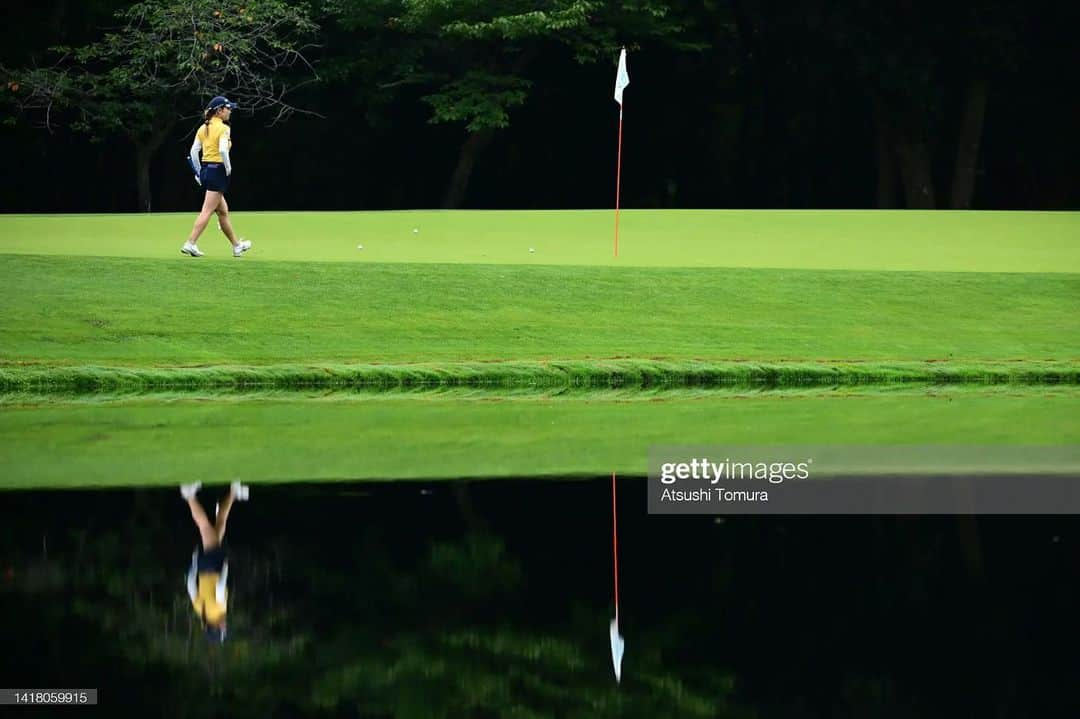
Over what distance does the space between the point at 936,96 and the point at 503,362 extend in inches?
1003

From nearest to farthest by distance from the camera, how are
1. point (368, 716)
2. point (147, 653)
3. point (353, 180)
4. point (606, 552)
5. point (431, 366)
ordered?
point (368, 716) → point (147, 653) → point (606, 552) → point (431, 366) → point (353, 180)

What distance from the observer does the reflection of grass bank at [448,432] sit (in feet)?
32.9

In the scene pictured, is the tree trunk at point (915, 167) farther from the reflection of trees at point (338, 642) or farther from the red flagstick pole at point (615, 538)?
the reflection of trees at point (338, 642)

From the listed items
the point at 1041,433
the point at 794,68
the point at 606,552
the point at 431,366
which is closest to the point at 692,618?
the point at 606,552

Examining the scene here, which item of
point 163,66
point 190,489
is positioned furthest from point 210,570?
point 163,66

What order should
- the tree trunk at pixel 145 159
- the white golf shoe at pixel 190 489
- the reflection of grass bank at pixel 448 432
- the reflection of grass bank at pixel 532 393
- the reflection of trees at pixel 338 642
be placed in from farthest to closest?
the tree trunk at pixel 145 159 < the reflection of grass bank at pixel 532 393 < the reflection of grass bank at pixel 448 432 < the white golf shoe at pixel 190 489 < the reflection of trees at pixel 338 642

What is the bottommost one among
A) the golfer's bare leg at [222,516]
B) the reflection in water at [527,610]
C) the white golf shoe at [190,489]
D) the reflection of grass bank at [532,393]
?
the reflection of grass bank at [532,393]

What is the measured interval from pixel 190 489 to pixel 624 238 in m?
15.6

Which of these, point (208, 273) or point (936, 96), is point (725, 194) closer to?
point (936, 96)

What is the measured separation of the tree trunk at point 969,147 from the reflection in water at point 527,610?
3313 centimetres

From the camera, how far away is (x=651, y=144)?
4559cm

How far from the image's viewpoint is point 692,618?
632 cm

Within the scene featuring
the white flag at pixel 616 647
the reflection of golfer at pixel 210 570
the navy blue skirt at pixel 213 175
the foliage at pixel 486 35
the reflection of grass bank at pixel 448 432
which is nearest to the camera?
the white flag at pixel 616 647

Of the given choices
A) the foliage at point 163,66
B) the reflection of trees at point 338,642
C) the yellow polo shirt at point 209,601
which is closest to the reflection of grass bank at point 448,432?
the reflection of trees at point 338,642
